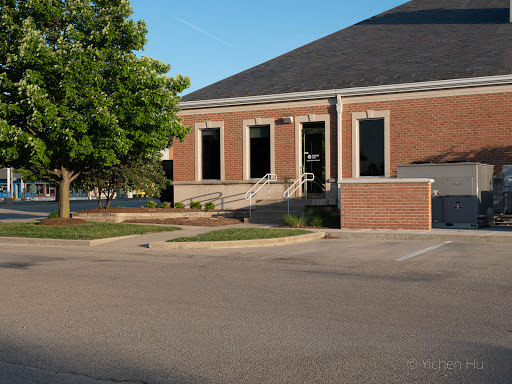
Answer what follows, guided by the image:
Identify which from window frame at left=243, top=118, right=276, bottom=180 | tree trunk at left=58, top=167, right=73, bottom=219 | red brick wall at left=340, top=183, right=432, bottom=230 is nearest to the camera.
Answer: red brick wall at left=340, top=183, right=432, bottom=230

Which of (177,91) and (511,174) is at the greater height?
(177,91)

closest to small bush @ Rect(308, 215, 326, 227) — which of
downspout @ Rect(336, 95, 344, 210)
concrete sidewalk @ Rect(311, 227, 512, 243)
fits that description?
concrete sidewalk @ Rect(311, 227, 512, 243)

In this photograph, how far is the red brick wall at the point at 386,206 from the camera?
52.3 feet

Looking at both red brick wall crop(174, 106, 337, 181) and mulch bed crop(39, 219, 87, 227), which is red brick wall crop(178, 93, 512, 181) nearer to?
red brick wall crop(174, 106, 337, 181)

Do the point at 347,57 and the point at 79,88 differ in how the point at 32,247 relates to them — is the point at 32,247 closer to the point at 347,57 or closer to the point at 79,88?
the point at 79,88

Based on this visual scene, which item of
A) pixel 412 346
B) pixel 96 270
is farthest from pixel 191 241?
pixel 412 346

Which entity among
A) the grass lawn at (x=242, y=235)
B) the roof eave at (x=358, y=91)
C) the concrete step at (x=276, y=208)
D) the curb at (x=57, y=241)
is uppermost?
the roof eave at (x=358, y=91)

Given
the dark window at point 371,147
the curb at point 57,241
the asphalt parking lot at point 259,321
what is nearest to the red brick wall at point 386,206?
the dark window at point 371,147

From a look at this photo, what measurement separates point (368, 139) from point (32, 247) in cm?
1259

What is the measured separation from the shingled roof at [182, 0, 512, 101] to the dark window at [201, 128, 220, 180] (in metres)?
1.57

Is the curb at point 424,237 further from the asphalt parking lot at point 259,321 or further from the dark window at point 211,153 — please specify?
the dark window at point 211,153

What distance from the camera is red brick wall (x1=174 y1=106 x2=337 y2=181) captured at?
72.1 feet

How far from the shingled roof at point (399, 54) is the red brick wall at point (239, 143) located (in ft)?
2.68

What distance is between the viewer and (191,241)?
1359 centimetres
